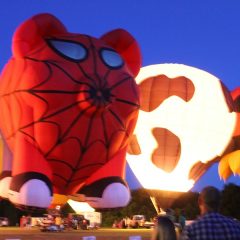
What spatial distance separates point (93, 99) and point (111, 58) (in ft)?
3.46

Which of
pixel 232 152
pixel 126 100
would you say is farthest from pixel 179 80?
pixel 126 100

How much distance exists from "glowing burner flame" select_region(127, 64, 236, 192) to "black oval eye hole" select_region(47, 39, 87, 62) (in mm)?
3747

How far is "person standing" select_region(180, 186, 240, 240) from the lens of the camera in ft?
7.75

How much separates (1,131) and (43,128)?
1.39m

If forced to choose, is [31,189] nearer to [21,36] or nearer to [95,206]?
[95,206]

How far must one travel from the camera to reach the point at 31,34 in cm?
935

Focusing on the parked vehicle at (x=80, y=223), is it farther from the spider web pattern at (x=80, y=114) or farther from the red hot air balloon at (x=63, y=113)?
the spider web pattern at (x=80, y=114)

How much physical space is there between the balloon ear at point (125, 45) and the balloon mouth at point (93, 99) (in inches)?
62.8

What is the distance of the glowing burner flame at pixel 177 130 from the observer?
12602mm

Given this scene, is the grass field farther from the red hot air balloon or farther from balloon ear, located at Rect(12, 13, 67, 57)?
balloon ear, located at Rect(12, 13, 67, 57)

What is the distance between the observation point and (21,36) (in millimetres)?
9312

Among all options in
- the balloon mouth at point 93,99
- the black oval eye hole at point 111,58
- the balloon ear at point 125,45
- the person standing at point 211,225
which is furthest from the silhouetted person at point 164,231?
the balloon ear at point 125,45

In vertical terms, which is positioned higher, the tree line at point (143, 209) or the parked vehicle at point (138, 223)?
the tree line at point (143, 209)

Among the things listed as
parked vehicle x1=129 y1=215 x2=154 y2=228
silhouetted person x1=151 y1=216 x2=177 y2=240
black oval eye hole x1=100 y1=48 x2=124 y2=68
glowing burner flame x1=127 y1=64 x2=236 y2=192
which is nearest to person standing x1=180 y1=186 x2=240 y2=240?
silhouetted person x1=151 y1=216 x2=177 y2=240
